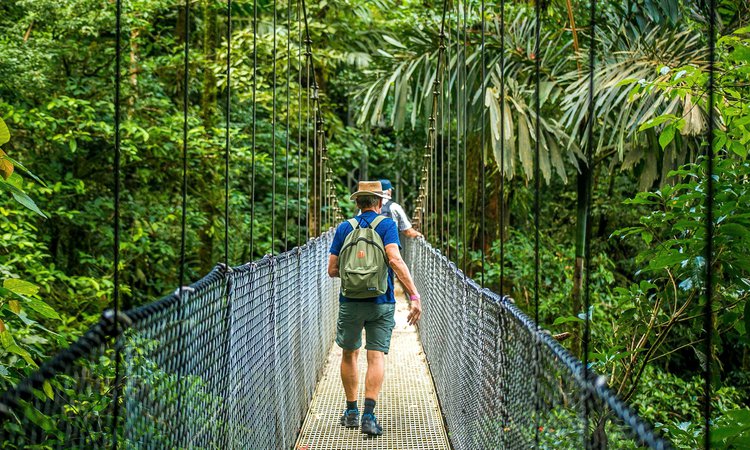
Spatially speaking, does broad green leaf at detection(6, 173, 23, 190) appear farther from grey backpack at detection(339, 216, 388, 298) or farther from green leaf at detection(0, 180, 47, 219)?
grey backpack at detection(339, 216, 388, 298)

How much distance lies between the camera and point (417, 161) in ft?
34.0

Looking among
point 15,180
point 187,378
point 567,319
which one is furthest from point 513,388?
point 15,180

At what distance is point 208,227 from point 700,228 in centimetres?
527

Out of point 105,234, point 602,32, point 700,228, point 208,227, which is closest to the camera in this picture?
point 700,228

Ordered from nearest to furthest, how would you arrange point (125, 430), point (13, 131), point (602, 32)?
point (125, 430)
point (13, 131)
point (602, 32)

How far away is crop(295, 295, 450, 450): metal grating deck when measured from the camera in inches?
95.3

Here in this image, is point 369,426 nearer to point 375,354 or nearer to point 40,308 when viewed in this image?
point 375,354

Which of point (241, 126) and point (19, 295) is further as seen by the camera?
point (241, 126)

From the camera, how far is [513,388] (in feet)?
4.79

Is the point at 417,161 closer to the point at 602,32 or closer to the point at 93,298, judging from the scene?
the point at 602,32

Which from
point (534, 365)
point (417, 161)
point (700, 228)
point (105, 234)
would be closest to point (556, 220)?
point (417, 161)

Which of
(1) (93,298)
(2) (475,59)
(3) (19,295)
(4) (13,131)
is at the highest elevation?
(2) (475,59)

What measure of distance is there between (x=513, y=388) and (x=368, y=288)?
0.98 m

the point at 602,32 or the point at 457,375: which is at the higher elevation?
the point at 602,32
